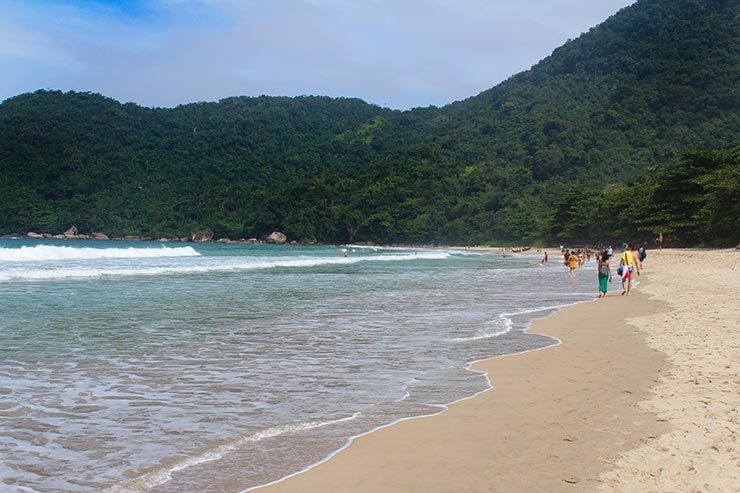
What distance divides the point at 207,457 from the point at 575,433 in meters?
3.14

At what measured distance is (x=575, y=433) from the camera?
213 inches

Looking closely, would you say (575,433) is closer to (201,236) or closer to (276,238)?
(276,238)

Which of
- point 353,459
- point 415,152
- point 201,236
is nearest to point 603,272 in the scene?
point 353,459

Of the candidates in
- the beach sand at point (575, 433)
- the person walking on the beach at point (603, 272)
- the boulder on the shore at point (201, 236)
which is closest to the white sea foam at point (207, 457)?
the beach sand at point (575, 433)

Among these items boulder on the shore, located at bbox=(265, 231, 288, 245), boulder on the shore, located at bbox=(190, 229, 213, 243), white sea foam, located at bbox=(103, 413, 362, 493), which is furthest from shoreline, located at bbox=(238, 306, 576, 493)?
boulder on the shore, located at bbox=(190, 229, 213, 243)

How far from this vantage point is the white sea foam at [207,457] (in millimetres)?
4492

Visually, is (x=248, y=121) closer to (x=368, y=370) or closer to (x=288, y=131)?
(x=288, y=131)

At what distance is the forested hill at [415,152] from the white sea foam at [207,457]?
343ft

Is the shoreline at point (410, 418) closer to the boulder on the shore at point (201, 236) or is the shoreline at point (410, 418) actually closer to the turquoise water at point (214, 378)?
the turquoise water at point (214, 378)

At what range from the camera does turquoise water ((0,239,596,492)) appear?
5016 millimetres

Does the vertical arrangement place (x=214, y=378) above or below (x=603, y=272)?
→ below

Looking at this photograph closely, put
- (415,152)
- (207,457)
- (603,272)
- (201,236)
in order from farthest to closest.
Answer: (415,152) < (201,236) < (603,272) < (207,457)

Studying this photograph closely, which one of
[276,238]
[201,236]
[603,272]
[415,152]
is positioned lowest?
[603,272]

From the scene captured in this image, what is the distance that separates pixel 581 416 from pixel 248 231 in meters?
152
